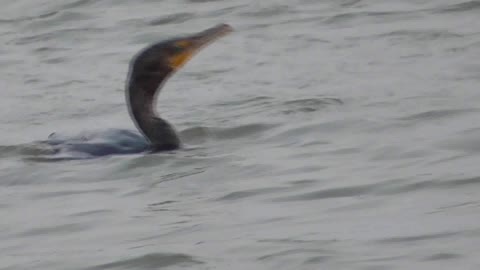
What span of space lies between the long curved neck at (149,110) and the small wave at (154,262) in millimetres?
2709

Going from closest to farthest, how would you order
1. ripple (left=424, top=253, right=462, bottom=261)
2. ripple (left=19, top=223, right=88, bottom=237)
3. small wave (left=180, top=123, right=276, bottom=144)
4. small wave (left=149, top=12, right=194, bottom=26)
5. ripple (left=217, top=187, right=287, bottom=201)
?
1. ripple (left=424, top=253, right=462, bottom=261)
2. ripple (left=19, top=223, right=88, bottom=237)
3. ripple (left=217, top=187, right=287, bottom=201)
4. small wave (left=180, top=123, right=276, bottom=144)
5. small wave (left=149, top=12, right=194, bottom=26)

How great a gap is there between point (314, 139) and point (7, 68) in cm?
462

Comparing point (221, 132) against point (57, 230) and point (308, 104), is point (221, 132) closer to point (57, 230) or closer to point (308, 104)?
point (308, 104)

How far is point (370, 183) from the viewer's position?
28.8 ft

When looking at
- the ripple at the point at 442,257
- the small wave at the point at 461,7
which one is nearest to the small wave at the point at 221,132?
the ripple at the point at 442,257

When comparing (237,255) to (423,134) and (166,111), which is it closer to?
(423,134)

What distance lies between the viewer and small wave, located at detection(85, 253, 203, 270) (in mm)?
7531

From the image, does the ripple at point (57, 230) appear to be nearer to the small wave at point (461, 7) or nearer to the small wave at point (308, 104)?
the small wave at point (308, 104)

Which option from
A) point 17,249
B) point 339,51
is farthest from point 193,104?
point 17,249

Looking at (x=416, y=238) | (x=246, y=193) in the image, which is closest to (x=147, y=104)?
(x=246, y=193)

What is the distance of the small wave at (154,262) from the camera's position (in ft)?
24.7

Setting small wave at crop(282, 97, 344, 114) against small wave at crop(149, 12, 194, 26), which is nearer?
small wave at crop(282, 97, 344, 114)

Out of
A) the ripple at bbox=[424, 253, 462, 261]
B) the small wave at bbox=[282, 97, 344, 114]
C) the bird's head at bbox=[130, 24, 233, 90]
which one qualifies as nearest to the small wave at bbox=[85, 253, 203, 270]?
the ripple at bbox=[424, 253, 462, 261]

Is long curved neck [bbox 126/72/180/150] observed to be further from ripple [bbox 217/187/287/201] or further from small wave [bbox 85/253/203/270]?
small wave [bbox 85/253/203/270]
